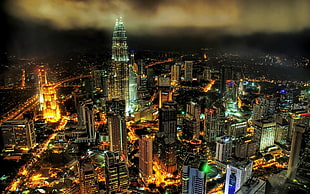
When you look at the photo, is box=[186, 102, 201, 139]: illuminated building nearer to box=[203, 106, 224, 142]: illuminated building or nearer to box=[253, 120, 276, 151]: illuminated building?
box=[203, 106, 224, 142]: illuminated building

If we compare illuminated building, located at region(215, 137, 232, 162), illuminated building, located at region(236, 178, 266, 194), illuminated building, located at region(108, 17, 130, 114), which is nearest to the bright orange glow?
illuminated building, located at region(108, 17, 130, 114)

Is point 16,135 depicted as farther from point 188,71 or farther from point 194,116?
point 188,71

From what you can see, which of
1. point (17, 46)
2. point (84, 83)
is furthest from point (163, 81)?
point (17, 46)

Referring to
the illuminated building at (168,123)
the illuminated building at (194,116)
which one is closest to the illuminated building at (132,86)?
the illuminated building at (194,116)

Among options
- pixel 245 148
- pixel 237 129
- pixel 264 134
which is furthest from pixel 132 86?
pixel 264 134

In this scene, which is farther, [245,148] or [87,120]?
[87,120]
